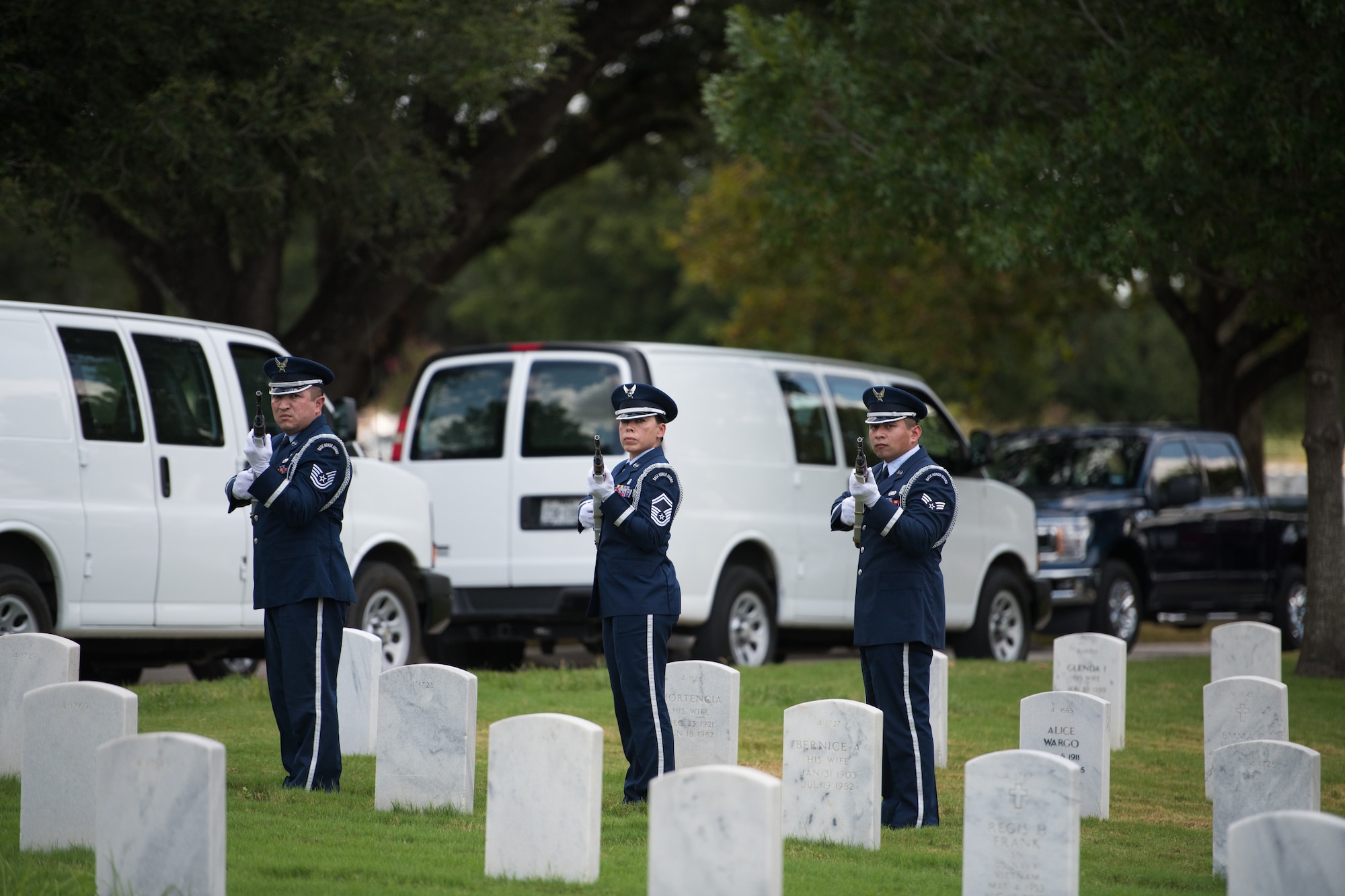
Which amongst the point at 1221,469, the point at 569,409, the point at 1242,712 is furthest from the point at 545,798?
the point at 1221,469

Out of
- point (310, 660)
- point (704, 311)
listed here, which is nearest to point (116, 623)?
point (310, 660)

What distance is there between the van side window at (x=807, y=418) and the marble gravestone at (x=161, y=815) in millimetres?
8109

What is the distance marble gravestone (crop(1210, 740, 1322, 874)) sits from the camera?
6.38 meters

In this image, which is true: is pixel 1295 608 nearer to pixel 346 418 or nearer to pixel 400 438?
pixel 400 438

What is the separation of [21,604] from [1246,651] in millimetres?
7677

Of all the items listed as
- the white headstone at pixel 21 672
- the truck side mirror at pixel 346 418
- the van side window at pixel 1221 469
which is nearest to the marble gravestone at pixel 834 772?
the white headstone at pixel 21 672

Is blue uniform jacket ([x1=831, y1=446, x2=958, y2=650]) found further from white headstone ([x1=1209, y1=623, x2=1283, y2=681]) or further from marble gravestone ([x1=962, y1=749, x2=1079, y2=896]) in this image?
white headstone ([x1=1209, y1=623, x2=1283, y2=681])

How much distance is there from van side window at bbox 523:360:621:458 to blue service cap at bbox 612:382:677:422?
4344 millimetres

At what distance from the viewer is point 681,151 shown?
2288 cm

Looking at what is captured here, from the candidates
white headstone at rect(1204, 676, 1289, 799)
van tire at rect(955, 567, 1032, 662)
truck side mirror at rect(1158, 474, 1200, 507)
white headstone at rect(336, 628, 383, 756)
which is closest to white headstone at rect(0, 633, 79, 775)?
white headstone at rect(336, 628, 383, 756)

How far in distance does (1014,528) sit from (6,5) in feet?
29.5

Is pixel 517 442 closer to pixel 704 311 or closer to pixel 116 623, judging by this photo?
pixel 116 623

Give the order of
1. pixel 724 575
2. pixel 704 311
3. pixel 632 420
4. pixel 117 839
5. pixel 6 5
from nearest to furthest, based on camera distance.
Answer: pixel 117 839, pixel 632 420, pixel 6 5, pixel 724 575, pixel 704 311

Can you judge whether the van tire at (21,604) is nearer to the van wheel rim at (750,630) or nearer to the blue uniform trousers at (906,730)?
the blue uniform trousers at (906,730)
